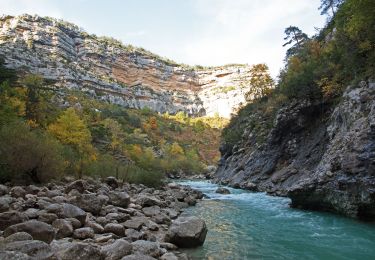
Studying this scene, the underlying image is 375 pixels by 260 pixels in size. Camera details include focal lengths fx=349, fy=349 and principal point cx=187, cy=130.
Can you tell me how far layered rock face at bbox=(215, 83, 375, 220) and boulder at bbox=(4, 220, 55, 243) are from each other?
11797mm

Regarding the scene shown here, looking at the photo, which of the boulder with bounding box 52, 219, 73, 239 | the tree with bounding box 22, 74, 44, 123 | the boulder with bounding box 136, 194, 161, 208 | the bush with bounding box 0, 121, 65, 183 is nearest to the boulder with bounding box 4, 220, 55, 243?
the boulder with bounding box 52, 219, 73, 239

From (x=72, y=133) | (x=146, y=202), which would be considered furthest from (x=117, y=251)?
(x=72, y=133)

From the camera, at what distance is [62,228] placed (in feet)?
29.8

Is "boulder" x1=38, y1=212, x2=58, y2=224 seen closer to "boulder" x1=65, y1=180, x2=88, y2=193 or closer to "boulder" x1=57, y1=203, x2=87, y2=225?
"boulder" x1=57, y1=203, x2=87, y2=225

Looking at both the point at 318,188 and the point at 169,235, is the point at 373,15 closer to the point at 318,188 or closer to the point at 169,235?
the point at 318,188

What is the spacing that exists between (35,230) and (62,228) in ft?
4.74

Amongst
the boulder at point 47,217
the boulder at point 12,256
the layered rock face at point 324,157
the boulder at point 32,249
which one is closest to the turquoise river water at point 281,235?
the layered rock face at point 324,157

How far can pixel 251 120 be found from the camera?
43.0 meters

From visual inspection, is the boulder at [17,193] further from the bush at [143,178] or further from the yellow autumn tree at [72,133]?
the yellow autumn tree at [72,133]

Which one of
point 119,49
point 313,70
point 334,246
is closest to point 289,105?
point 313,70

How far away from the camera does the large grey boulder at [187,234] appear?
32.5 feet

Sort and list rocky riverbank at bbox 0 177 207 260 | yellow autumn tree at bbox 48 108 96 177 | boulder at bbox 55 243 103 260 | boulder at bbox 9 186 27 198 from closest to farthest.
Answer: boulder at bbox 55 243 103 260 < rocky riverbank at bbox 0 177 207 260 < boulder at bbox 9 186 27 198 < yellow autumn tree at bbox 48 108 96 177

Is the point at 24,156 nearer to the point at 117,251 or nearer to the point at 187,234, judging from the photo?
the point at 187,234

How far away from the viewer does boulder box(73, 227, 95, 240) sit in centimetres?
909
